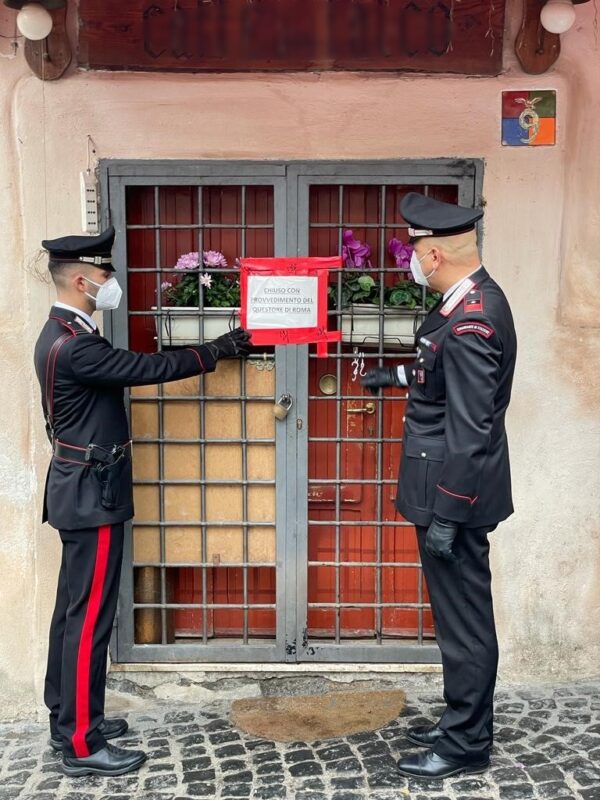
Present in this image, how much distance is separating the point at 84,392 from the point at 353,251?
157 centimetres

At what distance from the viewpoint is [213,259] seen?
447cm

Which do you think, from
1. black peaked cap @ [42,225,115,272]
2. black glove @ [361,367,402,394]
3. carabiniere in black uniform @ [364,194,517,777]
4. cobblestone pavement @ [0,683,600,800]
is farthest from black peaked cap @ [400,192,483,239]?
cobblestone pavement @ [0,683,600,800]

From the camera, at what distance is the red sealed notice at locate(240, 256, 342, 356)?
4.41m

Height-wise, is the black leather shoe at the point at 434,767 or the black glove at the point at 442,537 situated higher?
the black glove at the point at 442,537

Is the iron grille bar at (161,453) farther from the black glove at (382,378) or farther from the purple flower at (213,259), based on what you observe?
the black glove at (382,378)

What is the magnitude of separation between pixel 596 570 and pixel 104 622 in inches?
99.7

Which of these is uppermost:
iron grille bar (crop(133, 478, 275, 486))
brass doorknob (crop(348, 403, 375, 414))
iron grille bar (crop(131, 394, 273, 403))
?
iron grille bar (crop(131, 394, 273, 403))

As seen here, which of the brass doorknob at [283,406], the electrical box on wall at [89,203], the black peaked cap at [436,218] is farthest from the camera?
the brass doorknob at [283,406]

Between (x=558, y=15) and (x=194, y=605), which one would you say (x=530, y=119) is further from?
(x=194, y=605)

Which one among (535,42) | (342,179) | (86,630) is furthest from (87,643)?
(535,42)

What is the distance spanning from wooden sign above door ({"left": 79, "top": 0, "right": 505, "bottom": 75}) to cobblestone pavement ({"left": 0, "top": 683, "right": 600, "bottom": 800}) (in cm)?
322

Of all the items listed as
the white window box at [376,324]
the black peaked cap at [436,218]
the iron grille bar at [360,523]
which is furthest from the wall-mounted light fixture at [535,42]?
the iron grille bar at [360,523]

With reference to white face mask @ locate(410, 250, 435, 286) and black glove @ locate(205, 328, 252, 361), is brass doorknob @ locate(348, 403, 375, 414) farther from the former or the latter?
white face mask @ locate(410, 250, 435, 286)

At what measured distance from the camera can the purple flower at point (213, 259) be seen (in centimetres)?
447
